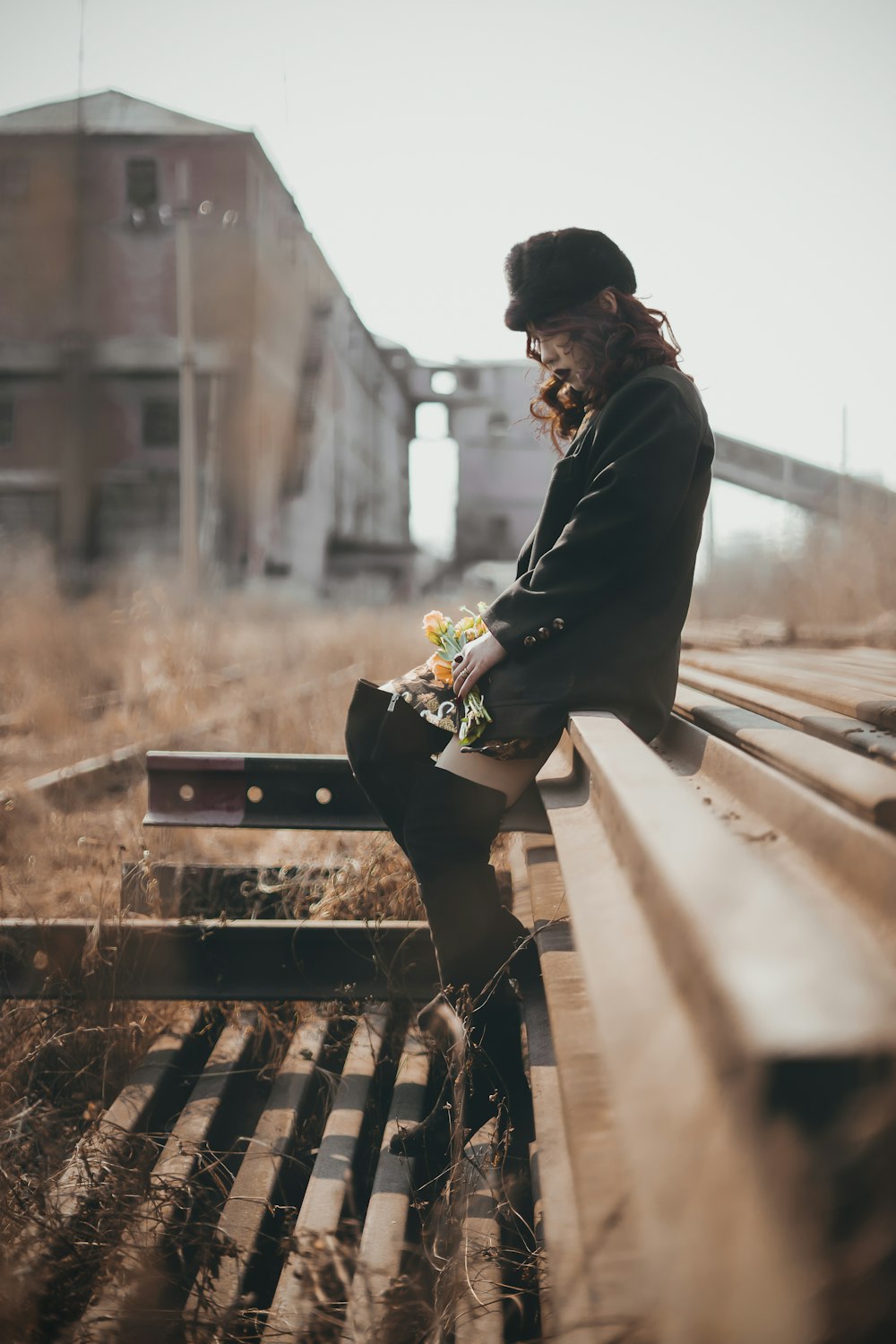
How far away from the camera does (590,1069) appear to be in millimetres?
1461

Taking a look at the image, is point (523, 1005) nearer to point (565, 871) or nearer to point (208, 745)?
point (565, 871)

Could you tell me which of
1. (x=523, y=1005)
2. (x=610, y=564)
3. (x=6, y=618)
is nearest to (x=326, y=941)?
(x=523, y=1005)

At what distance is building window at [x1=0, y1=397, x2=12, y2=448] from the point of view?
2545cm

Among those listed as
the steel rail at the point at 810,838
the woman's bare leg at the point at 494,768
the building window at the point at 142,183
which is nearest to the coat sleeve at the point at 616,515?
the woman's bare leg at the point at 494,768

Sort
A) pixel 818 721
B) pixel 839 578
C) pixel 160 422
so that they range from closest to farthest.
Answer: pixel 818 721
pixel 839 578
pixel 160 422

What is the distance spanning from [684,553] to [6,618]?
34.6 ft

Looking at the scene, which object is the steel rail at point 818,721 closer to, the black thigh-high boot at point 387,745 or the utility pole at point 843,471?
the black thigh-high boot at point 387,745

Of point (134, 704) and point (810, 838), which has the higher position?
point (810, 838)

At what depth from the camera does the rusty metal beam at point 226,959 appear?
309 cm

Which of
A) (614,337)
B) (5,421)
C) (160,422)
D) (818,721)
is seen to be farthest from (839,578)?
(5,421)

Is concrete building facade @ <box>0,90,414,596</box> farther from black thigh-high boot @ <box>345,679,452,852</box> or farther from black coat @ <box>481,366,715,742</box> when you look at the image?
black coat @ <box>481,366,715,742</box>

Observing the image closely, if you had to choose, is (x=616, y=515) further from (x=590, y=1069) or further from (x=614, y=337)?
(x=590, y=1069)

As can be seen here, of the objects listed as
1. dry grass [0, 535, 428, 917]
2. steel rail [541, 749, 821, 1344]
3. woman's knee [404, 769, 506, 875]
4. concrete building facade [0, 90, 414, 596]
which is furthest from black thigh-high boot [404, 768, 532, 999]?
concrete building facade [0, 90, 414, 596]

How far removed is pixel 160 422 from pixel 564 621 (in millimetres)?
25206
